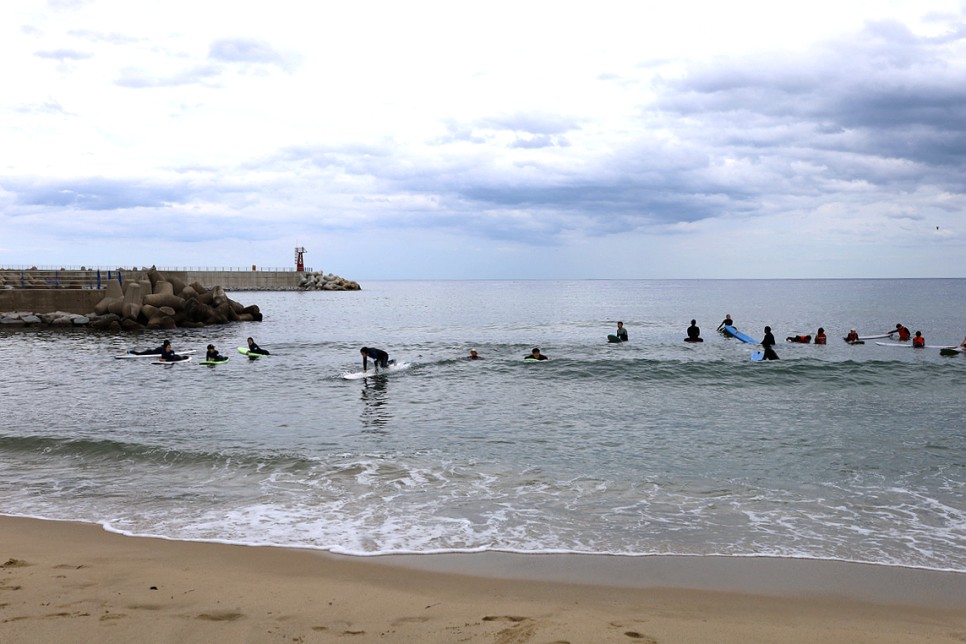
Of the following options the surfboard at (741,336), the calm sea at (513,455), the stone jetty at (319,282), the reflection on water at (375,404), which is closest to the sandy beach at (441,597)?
the calm sea at (513,455)

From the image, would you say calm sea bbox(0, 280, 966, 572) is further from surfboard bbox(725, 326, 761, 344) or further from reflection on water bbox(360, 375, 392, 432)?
surfboard bbox(725, 326, 761, 344)

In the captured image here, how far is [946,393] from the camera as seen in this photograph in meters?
21.7

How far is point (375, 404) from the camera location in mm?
20234

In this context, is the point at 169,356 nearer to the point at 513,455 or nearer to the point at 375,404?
the point at 375,404

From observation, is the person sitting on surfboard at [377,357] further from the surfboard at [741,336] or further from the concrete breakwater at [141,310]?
the concrete breakwater at [141,310]

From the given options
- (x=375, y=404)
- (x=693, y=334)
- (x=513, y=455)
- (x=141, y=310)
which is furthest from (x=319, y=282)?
(x=513, y=455)

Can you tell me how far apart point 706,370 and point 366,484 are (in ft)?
61.7

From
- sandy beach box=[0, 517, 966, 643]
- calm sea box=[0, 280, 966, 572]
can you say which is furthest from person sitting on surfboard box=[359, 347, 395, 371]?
sandy beach box=[0, 517, 966, 643]

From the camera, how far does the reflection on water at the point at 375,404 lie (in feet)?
56.3

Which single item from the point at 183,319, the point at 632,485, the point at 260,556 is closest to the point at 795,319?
the point at 183,319

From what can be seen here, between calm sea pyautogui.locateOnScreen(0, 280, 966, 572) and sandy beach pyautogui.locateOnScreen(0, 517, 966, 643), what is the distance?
0.58 m

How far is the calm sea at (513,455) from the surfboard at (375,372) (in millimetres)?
696

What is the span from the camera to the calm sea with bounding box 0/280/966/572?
9375 millimetres

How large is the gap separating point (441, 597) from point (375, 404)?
1346cm
